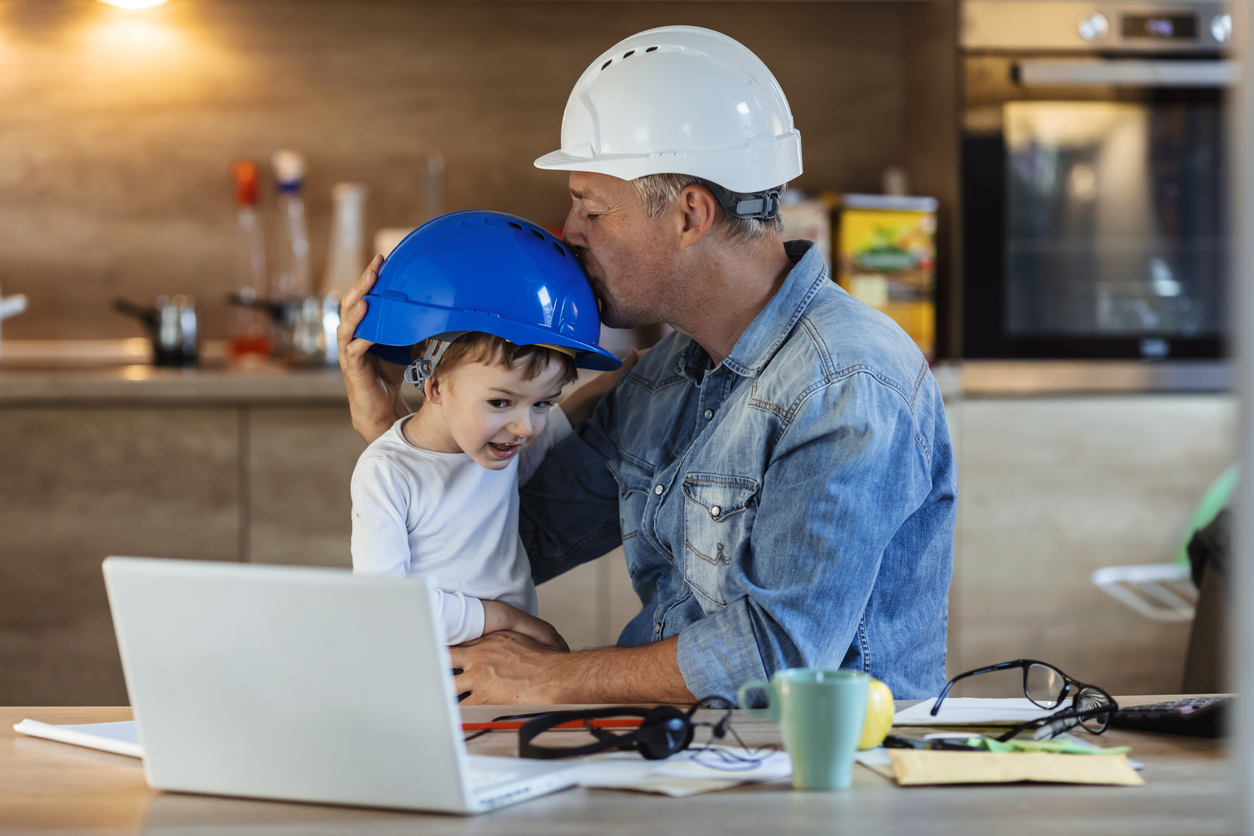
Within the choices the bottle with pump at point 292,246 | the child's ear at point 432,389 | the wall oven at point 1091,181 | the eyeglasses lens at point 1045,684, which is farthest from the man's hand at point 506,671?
the bottle with pump at point 292,246

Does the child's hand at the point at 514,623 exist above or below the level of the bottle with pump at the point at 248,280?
below

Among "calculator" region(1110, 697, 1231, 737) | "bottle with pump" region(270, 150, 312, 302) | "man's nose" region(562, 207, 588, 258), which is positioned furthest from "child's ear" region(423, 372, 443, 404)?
"bottle with pump" region(270, 150, 312, 302)

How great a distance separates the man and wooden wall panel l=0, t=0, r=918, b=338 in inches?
72.1

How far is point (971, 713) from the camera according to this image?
107 centimetres

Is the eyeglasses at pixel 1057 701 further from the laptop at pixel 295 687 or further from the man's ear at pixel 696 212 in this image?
the man's ear at pixel 696 212

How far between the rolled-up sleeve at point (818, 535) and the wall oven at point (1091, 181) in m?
1.69

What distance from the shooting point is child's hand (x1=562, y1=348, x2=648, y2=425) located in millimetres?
1684

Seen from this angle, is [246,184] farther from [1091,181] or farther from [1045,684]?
[1045,684]

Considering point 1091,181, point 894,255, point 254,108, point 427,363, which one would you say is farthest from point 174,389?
point 1091,181

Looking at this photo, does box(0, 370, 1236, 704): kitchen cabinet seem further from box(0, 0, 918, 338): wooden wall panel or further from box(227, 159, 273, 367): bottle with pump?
box(0, 0, 918, 338): wooden wall panel

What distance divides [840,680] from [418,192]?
8.61ft

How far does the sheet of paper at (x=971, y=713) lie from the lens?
3.44 feet

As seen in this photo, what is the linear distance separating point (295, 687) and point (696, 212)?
0.82 meters

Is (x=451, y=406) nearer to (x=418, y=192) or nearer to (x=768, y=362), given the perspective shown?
(x=768, y=362)
